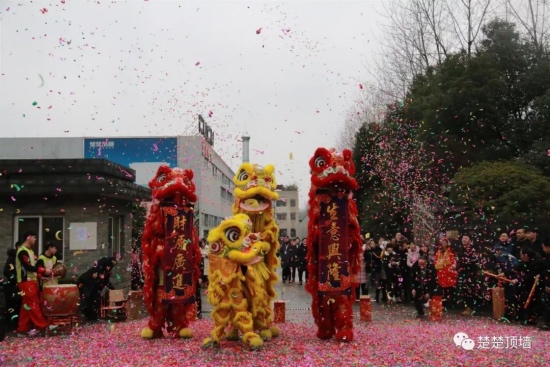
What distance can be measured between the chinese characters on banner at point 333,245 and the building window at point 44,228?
6640 mm

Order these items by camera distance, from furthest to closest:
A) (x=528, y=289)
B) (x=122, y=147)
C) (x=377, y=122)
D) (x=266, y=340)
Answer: (x=122, y=147) < (x=377, y=122) < (x=528, y=289) < (x=266, y=340)

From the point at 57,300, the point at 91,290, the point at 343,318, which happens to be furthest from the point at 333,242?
the point at 91,290

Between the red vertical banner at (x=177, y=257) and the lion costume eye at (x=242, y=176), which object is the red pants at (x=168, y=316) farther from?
the lion costume eye at (x=242, y=176)

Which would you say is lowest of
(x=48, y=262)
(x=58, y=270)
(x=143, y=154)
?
(x=58, y=270)

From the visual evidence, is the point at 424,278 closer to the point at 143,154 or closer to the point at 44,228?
the point at 44,228

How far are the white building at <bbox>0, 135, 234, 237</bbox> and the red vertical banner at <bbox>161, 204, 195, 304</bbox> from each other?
20.9 m

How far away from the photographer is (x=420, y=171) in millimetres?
18906

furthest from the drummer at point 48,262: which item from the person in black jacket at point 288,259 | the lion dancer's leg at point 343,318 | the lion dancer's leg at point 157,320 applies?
the person in black jacket at point 288,259

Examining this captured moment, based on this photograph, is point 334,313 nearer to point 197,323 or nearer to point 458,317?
point 197,323

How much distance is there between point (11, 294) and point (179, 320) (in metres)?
3.11

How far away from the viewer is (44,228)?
12.2 meters

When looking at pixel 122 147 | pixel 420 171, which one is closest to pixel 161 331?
pixel 420 171

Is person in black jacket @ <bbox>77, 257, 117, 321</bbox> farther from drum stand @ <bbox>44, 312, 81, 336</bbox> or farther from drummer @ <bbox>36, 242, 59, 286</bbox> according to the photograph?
drummer @ <bbox>36, 242, 59, 286</bbox>

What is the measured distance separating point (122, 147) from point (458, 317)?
26353 mm
